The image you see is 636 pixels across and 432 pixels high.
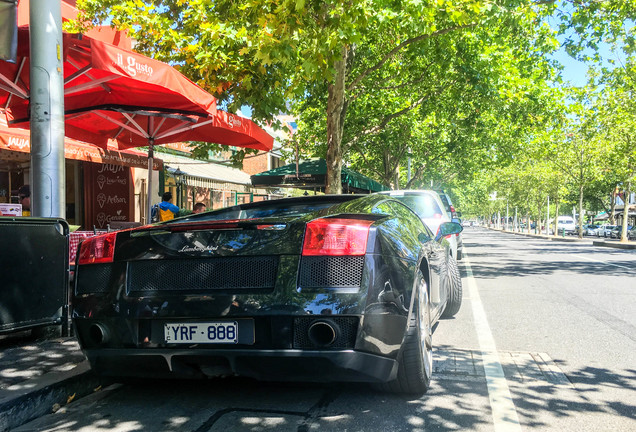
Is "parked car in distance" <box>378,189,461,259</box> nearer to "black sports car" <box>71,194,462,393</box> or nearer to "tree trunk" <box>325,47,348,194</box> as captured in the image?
"tree trunk" <box>325,47,348,194</box>

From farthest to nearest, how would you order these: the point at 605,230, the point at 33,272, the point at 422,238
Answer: the point at 605,230 → the point at 422,238 → the point at 33,272

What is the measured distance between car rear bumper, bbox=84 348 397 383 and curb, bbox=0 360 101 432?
0.57 metres

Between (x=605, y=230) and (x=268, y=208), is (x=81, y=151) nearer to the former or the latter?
(x=268, y=208)

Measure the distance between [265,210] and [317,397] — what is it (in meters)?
1.43

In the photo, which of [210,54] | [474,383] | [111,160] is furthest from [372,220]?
[111,160]

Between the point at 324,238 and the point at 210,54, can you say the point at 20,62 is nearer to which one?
the point at 210,54

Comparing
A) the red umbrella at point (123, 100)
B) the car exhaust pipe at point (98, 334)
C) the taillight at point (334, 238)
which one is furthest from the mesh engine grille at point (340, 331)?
the red umbrella at point (123, 100)

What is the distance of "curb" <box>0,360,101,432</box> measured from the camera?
123 inches

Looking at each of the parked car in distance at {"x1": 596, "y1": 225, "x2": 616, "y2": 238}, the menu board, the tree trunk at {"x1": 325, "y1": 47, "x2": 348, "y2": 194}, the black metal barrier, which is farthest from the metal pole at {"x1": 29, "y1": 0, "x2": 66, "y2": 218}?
the parked car in distance at {"x1": 596, "y1": 225, "x2": 616, "y2": 238}

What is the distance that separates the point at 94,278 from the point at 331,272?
4.94 feet

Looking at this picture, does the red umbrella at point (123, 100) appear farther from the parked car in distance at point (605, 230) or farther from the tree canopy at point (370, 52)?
the parked car in distance at point (605, 230)

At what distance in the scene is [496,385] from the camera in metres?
3.88

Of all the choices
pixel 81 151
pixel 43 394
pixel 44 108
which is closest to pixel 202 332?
pixel 43 394

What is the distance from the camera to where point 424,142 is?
1132 inches
